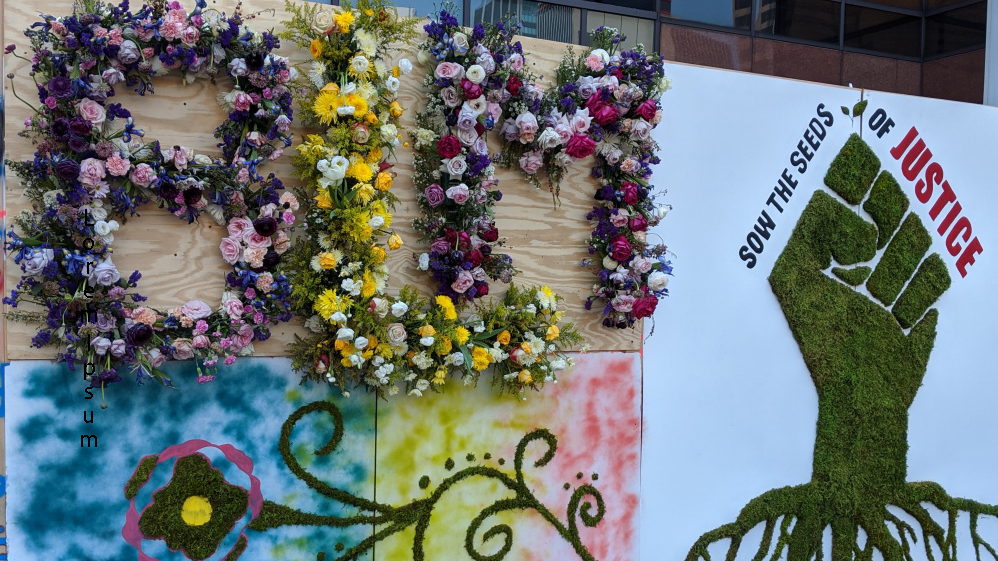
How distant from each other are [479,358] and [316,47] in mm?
1220

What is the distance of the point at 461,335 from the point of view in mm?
2738

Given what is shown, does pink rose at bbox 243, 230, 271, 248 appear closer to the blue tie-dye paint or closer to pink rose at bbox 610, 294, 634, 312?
the blue tie-dye paint

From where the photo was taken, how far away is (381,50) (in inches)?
103

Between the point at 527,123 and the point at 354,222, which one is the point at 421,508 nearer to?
the point at 354,222

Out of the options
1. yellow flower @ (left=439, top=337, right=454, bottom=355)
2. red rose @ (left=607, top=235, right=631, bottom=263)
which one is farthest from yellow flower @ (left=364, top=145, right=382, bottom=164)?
red rose @ (left=607, top=235, right=631, bottom=263)

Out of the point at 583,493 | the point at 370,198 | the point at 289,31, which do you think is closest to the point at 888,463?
the point at 583,493

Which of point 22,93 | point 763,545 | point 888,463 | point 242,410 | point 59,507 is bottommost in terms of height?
point 763,545

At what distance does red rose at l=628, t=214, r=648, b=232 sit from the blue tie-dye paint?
1.27m

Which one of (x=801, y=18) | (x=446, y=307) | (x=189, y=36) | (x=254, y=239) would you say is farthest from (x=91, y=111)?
(x=801, y=18)

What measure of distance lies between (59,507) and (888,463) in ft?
12.4

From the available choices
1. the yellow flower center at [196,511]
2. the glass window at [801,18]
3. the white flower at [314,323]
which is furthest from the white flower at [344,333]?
the glass window at [801,18]

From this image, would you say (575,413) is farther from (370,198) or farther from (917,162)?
(917,162)

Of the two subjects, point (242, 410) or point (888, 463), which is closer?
point (242, 410)

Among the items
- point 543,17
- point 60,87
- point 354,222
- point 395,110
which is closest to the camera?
point 60,87
